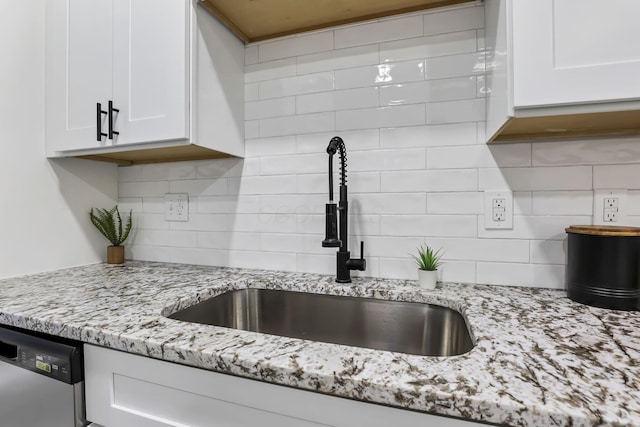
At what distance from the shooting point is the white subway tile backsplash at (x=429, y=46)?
43.8 inches

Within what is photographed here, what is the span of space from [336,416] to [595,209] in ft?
3.28

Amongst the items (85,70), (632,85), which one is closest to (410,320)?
(632,85)

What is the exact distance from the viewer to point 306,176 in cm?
131

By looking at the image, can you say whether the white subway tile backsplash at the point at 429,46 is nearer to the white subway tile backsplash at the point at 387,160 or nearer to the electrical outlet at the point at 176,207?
the white subway tile backsplash at the point at 387,160

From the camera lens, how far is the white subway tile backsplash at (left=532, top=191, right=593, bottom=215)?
3.32 ft

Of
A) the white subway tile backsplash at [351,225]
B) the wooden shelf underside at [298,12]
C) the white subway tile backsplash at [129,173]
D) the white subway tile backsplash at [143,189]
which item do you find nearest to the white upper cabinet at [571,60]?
the wooden shelf underside at [298,12]

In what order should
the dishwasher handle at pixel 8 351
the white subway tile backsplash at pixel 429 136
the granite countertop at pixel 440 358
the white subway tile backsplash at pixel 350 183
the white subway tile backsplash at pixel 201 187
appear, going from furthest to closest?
the white subway tile backsplash at pixel 201 187 → the white subway tile backsplash at pixel 350 183 → the white subway tile backsplash at pixel 429 136 → the dishwasher handle at pixel 8 351 → the granite countertop at pixel 440 358

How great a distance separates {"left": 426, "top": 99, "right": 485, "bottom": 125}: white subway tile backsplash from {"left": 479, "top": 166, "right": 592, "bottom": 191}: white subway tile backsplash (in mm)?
190

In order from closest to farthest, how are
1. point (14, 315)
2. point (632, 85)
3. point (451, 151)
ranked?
point (632, 85), point (14, 315), point (451, 151)

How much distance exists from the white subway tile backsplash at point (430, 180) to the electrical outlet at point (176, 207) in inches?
35.8

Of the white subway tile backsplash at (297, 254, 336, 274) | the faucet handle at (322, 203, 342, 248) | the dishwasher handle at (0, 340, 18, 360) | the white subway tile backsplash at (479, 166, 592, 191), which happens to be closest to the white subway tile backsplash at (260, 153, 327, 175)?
the faucet handle at (322, 203, 342, 248)

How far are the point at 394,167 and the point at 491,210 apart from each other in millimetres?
357

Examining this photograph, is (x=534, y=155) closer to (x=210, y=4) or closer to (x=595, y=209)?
(x=595, y=209)

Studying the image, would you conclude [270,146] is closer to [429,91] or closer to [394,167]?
[394,167]
